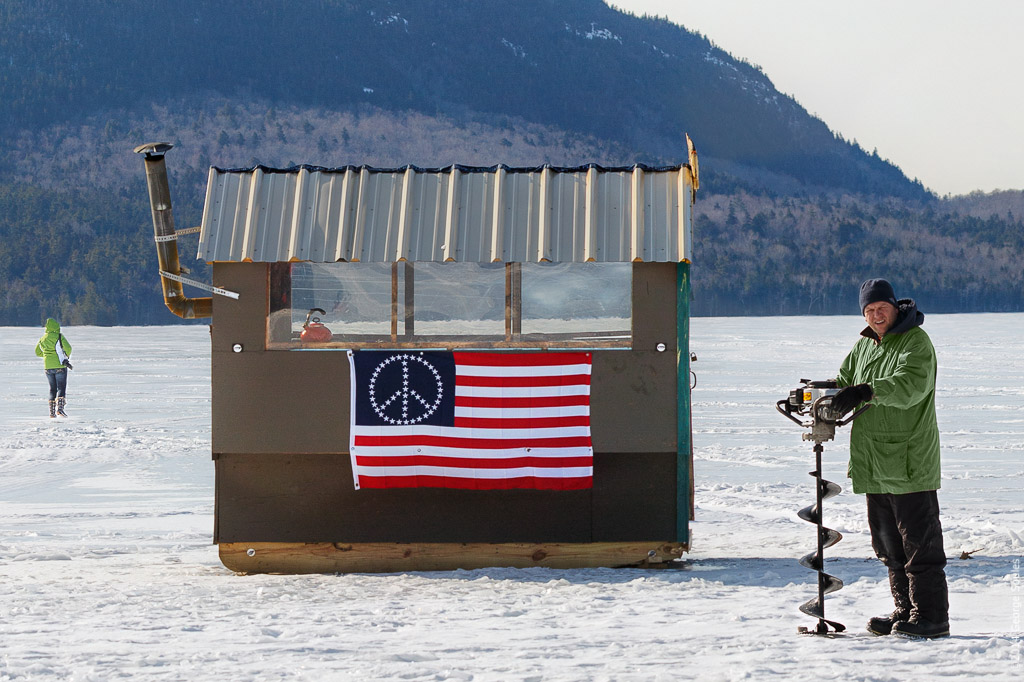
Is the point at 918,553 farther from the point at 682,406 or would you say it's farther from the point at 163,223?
the point at 163,223

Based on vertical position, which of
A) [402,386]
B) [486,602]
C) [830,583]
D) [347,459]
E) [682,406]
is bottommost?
[486,602]

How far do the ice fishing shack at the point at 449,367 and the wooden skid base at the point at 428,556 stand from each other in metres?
0.01

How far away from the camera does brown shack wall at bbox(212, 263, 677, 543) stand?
7449mm

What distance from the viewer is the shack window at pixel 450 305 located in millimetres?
7520

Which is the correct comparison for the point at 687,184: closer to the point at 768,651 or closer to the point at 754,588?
the point at 754,588

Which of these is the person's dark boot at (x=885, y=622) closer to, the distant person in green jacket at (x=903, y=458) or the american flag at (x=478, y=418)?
the distant person in green jacket at (x=903, y=458)

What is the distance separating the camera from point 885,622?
562 centimetres

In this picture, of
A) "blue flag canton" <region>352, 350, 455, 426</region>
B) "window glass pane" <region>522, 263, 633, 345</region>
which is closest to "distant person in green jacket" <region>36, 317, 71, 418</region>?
"blue flag canton" <region>352, 350, 455, 426</region>

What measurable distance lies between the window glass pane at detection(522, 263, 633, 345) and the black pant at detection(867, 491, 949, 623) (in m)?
2.42

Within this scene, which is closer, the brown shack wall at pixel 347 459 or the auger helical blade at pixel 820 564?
the auger helical blade at pixel 820 564

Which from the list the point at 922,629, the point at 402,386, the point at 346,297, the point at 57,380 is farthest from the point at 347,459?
the point at 57,380

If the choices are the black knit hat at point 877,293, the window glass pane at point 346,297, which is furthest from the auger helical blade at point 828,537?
the window glass pane at point 346,297

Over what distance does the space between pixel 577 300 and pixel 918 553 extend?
9.48ft

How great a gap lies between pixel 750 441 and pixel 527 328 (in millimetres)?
8728
